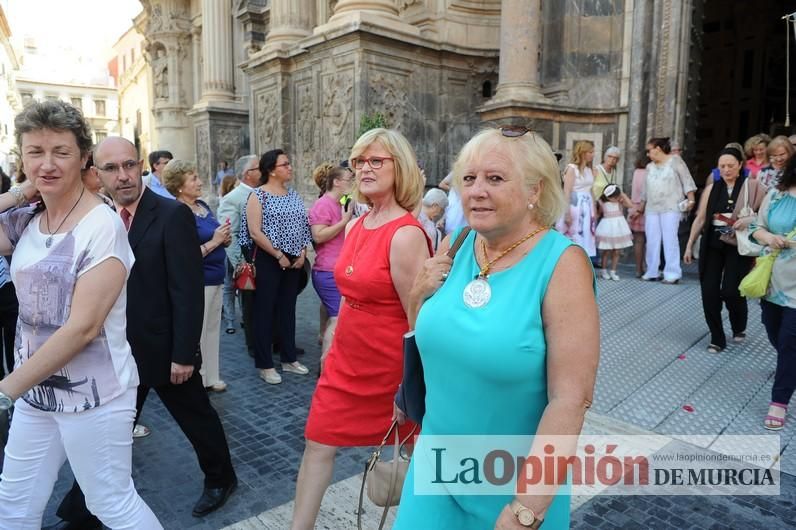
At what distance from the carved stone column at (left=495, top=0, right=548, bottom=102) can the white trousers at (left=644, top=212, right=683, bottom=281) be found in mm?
3055

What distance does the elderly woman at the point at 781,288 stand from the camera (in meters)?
4.25

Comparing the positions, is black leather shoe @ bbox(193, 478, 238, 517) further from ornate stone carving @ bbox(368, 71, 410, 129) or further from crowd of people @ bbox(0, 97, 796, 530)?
ornate stone carving @ bbox(368, 71, 410, 129)

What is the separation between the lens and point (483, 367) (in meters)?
1.72

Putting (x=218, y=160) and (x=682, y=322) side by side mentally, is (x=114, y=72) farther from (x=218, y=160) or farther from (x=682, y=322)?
(x=682, y=322)

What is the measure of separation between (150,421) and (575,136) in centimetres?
887

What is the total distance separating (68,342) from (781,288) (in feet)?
15.0

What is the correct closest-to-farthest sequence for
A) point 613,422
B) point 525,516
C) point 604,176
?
point 525,516
point 613,422
point 604,176

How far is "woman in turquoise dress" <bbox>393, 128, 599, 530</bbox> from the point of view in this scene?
65.1 inches

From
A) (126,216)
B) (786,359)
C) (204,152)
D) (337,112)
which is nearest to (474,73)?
(337,112)

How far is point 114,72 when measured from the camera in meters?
79.7

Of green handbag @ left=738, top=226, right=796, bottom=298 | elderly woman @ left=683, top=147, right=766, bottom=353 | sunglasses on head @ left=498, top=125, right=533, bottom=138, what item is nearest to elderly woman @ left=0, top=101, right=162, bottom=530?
sunglasses on head @ left=498, top=125, right=533, bottom=138

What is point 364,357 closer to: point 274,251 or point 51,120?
point 51,120

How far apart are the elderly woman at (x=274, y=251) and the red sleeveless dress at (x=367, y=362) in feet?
8.95

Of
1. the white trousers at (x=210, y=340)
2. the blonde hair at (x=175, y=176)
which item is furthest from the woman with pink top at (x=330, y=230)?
the blonde hair at (x=175, y=176)
